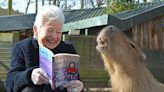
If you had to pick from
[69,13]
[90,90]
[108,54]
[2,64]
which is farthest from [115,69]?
[69,13]

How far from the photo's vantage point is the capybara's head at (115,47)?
301cm

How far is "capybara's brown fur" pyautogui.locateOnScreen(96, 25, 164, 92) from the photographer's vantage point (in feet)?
9.92

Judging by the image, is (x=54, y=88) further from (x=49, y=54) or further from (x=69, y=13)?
(x=69, y=13)

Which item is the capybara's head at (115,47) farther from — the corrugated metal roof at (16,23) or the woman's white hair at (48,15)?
the corrugated metal roof at (16,23)

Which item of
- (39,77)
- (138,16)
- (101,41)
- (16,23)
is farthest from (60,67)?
(16,23)

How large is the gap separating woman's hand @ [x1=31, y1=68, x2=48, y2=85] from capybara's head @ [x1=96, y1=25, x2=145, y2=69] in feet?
1.26

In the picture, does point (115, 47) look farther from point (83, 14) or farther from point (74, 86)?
point (83, 14)

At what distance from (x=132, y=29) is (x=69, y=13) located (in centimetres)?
942

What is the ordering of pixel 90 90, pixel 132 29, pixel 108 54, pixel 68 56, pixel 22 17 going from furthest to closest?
pixel 22 17
pixel 132 29
pixel 90 90
pixel 108 54
pixel 68 56

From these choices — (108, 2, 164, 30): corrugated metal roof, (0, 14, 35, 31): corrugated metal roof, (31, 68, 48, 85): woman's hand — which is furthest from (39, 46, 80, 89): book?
(0, 14, 35, 31): corrugated metal roof

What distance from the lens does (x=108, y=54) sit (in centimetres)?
303

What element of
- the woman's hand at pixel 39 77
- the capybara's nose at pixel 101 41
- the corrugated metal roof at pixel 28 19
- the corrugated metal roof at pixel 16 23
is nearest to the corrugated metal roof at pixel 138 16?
the corrugated metal roof at pixel 28 19

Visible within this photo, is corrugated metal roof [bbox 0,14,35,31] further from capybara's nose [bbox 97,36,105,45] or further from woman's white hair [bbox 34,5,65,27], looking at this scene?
capybara's nose [bbox 97,36,105,45]

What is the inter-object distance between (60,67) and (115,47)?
44cm
